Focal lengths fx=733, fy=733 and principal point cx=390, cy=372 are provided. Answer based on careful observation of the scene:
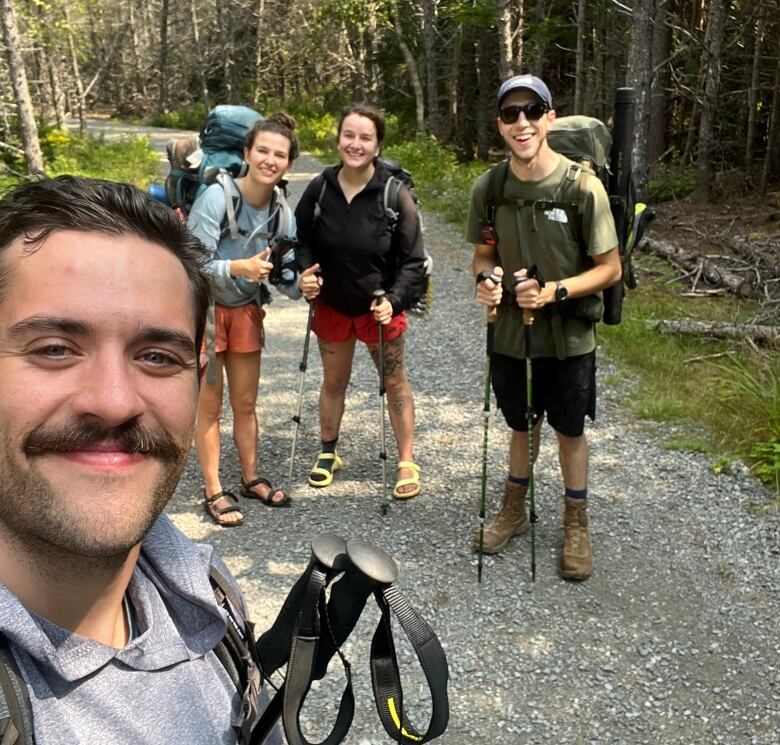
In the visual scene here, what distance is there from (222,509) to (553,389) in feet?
6.89

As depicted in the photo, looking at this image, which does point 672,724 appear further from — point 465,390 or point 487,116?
point 487,116

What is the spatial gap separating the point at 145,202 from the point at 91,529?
22.1 inches

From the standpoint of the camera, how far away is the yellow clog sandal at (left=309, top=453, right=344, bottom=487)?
15.9 ft

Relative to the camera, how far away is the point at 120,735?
1079mm

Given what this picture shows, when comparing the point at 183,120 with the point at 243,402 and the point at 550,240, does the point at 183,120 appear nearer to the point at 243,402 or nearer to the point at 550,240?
the point at 243,402

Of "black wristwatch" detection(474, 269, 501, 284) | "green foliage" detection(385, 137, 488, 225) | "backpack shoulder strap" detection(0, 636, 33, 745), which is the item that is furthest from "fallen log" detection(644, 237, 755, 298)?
"backpack shoulder strap" detection(0, 636, 33, 745)

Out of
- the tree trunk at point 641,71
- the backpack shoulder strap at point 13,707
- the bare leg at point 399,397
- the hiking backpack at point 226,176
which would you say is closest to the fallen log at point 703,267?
the tree trunk at point 641,71

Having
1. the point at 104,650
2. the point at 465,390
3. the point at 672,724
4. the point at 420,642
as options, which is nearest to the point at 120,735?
the point at 104,650

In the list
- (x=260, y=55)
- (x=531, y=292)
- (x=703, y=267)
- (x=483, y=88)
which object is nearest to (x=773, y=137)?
(x=703, y=267)

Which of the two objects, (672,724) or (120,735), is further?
(672,724)

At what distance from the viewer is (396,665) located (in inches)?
48.6

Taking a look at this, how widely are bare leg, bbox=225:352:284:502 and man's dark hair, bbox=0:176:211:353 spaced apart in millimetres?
2914

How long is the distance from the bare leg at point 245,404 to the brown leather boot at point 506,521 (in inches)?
52.0

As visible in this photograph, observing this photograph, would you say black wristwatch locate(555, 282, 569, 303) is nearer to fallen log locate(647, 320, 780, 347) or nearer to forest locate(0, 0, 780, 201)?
fallen log locate(647, 320, 780, 347)
